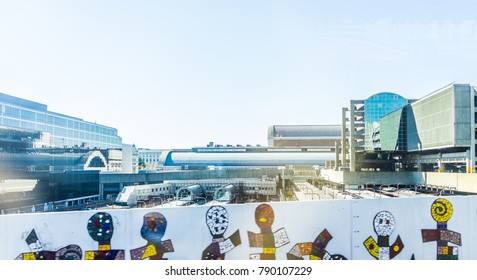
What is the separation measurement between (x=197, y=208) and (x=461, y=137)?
19.1m

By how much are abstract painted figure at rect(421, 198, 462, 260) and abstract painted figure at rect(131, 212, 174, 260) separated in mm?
6133

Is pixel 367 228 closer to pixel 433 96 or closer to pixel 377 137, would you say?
pixel 433 96

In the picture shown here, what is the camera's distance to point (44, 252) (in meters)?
6.33

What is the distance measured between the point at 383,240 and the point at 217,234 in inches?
155

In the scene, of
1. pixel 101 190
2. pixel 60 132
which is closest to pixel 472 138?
pixel 101 190

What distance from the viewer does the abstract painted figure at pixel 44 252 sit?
627 centimetres

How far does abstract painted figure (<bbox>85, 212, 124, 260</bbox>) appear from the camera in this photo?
6340 mm

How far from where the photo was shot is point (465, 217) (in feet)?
22.2

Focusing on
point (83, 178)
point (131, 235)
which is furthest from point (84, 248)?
point (83, 178)

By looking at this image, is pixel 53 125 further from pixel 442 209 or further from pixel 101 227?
pixel 442 209

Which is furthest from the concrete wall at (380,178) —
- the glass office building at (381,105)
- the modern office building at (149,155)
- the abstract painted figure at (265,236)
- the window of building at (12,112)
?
the modern office building at (149,155)

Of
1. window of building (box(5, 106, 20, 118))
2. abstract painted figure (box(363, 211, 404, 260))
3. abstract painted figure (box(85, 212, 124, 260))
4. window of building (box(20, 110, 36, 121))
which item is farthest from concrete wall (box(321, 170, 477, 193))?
window of building (box(20, 110, 36, 121))

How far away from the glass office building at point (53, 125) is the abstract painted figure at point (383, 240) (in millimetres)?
35241
